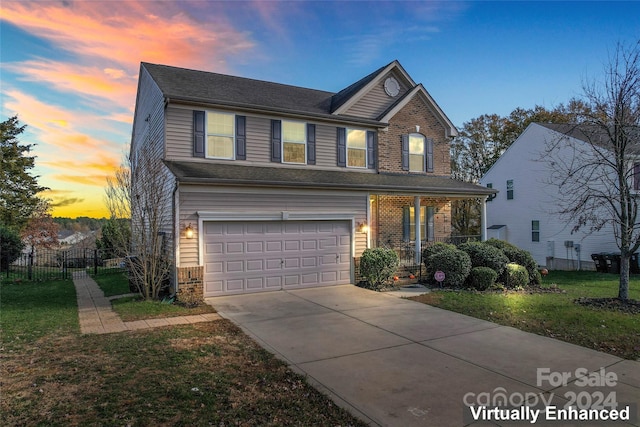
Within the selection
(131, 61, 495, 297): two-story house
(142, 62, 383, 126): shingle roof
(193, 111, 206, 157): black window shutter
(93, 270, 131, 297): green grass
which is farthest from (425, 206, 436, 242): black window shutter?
(93, 270, 131, 297): green grass

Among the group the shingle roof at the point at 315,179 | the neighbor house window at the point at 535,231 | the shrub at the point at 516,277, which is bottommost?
the shrub at the point at 516,277

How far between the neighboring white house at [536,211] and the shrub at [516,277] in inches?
343

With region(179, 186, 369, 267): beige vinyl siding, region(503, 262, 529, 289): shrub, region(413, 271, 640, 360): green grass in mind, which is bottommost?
region(413, 271, 640, 360): green grass

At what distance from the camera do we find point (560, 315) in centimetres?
841

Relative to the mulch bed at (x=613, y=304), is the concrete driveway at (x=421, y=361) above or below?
below

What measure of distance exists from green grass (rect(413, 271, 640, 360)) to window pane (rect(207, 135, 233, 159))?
7.41 meters

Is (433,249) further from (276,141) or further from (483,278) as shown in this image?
(276,141)

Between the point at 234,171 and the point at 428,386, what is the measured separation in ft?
27.6

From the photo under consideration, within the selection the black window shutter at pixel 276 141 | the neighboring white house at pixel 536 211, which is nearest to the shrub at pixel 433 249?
the black window shutter at pixel 276 141

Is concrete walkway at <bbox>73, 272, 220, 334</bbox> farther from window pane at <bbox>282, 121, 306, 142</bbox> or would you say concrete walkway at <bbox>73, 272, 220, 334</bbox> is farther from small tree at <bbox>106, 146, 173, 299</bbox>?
window pane at <bbox>282, 121, 306, 142</bbox>

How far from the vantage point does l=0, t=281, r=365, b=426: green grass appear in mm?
3865

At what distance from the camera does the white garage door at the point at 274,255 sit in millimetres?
10555

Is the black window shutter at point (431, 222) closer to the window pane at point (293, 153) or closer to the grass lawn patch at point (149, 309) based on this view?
the window pane at point (293, 153)

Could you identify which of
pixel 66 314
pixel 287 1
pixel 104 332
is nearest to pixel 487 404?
pixel 104 332
